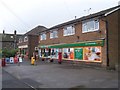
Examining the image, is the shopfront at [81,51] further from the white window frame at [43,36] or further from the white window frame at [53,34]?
the white window frame at [43,36]

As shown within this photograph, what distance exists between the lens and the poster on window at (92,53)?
2143 centimetres

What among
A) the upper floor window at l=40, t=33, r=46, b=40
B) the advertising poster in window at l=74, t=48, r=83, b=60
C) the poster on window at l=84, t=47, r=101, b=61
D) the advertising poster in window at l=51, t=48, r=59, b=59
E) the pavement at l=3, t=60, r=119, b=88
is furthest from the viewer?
the upper floor window at l=40, t=33, r=46, b=40

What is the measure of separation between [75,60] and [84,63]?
7.32ft

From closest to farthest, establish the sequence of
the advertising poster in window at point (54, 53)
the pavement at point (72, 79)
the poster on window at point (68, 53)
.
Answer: the pavement at point (72, 79)
the poster on window at point (68, 53)
the advertising poster in window at point (54, 53)

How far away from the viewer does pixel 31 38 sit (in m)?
47.5

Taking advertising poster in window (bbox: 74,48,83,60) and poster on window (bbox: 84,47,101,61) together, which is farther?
advertising poster in window (bbox: 74,48,83,60)

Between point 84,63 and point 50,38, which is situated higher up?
point 50,38

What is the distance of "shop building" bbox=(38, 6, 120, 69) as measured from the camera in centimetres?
2034

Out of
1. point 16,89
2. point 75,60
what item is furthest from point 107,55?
point 16,89

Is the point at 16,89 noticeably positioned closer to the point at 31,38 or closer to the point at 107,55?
the point at 107,55

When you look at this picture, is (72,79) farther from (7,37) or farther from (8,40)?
(7,37)

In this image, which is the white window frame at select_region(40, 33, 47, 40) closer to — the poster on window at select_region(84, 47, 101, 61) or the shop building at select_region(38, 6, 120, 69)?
the shop building at select_region(38, 6, 120, 69)

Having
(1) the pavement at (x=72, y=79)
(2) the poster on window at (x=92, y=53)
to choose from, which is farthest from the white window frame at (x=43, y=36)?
(1) the pavement at (x=72, y=79)

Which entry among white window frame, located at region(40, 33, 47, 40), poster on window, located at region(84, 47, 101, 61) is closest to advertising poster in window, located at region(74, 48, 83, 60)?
poster on window, located at region(84, 47, 101, 61)
